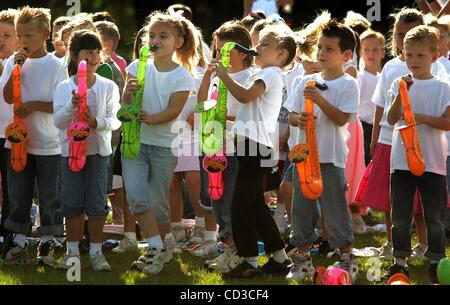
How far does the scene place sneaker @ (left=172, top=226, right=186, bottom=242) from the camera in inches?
318

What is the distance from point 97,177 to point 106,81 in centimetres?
64

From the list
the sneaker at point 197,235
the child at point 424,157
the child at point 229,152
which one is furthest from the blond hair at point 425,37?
the sneaker at point 197,235

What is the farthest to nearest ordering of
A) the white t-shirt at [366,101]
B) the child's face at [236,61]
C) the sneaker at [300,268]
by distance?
the white t-shirt at [366,101]
the child's face at [236,61]
the sneaker at [300,268]

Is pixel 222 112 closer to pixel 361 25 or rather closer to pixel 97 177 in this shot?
pixel 97 177

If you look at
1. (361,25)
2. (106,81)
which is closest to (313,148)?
(106,81)

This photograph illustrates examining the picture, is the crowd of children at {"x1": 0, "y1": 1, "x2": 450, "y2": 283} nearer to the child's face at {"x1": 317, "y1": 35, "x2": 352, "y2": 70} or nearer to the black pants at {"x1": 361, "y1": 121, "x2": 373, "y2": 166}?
the child's face at {"x1": 317, "y1": 35, "x2": 352, "y2": 70}

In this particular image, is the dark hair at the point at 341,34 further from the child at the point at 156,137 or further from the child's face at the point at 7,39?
the child's face at the point at 7,39

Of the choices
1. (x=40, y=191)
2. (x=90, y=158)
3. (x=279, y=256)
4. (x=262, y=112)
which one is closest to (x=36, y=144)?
(x=40, y=191)

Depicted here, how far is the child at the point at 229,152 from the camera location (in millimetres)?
6910

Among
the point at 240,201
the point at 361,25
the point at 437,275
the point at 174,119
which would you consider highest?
the point at 361,25

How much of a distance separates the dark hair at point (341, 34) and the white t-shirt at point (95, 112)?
1.45 meters

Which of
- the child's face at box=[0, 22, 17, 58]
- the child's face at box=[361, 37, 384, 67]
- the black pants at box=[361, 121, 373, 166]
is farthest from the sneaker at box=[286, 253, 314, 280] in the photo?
the child's face at box=[361, 37, 384, 67]

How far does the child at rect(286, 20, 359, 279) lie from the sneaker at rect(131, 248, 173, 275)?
0.81 meters

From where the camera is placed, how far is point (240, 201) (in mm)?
6668
